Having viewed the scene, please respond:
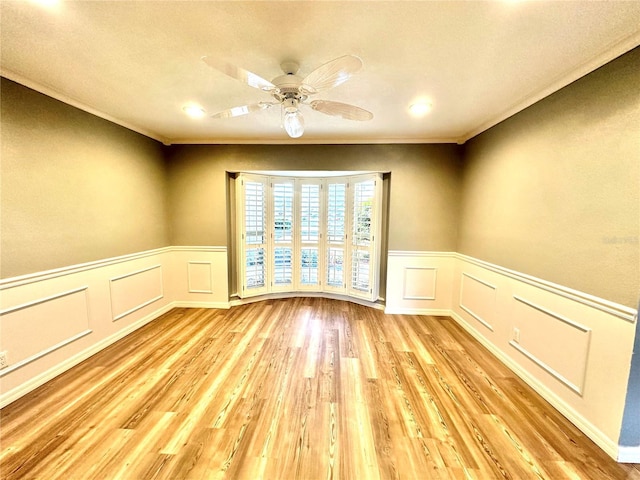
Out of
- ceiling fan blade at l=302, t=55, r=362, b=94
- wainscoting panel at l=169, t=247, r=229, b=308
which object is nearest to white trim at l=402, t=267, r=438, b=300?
wainscoting panel at l=169, t=247, r=229, b=308

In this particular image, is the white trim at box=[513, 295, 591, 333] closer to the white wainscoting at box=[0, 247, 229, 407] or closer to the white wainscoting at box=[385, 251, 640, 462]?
Answer: the white wainscoting at box=[385, 251, 640, 462]

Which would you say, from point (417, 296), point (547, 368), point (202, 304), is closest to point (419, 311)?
point (417, 296)

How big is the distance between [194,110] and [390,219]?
2.67 metres

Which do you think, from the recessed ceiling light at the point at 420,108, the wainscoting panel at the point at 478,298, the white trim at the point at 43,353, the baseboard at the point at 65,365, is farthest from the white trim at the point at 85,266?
the wainscoting panel at the point at 478,298

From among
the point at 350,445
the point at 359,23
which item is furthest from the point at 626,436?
the point at 359,23

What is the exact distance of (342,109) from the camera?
1757 millimetres

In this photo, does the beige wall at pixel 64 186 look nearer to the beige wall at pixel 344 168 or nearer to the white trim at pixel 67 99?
the white trim at pixel 67 99

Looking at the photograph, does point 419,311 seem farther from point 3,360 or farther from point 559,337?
point 3,360

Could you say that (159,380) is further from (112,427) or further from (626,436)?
(626,436)

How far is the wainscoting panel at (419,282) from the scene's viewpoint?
3.46m

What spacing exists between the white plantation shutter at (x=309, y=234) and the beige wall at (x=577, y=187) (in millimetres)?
1589

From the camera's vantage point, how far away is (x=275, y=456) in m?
1.42

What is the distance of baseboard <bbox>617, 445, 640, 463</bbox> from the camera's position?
1.41 meters

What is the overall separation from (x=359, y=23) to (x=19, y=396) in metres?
3.45
